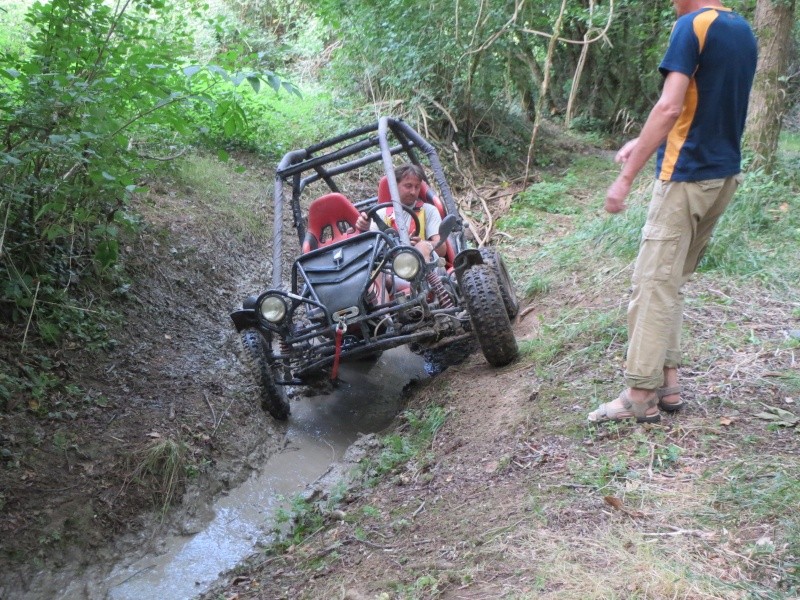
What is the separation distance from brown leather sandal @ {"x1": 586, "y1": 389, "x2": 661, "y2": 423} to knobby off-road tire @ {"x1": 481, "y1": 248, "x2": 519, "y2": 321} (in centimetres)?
208

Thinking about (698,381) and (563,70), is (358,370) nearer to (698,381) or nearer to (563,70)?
(698,381)

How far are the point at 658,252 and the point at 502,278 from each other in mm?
2553

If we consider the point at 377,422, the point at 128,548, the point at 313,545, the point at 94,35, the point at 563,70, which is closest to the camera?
the point at 313,545

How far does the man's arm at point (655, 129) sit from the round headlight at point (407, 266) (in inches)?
72.3

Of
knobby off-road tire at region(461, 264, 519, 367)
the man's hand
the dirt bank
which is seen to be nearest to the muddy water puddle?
the dirt bank

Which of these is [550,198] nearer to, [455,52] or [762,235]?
[455,52]

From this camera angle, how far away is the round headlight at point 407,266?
470 centimetres

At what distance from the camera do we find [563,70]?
15039 mm

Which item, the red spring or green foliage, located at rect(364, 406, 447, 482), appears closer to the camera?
green foliage, located at rect(364, 406, 447, 482)

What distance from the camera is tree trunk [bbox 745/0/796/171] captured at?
636 centimetres

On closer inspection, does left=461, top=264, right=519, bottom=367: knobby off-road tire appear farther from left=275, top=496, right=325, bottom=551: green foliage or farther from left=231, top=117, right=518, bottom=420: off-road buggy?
left=275, top=496, right=325, bottom=551: green foliage

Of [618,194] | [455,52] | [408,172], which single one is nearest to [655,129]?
[618,194]

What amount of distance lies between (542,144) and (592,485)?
9.72 metres

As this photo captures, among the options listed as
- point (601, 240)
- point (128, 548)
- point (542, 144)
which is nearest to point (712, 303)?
point (601, 240)
